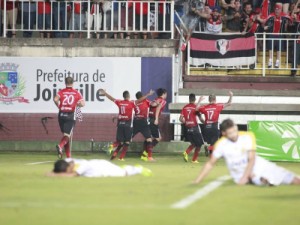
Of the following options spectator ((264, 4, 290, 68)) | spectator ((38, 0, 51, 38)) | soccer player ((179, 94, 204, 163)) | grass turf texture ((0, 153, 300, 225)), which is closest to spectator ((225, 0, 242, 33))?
spectator ((264, 4, 290, 68))

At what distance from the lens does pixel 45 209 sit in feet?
42.5

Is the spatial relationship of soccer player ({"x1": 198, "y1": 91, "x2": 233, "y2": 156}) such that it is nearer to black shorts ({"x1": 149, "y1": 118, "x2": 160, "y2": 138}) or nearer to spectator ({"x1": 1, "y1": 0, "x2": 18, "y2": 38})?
black shorts ({"x1": 149, "y1": 118, "x2": 160, "y2": 138})

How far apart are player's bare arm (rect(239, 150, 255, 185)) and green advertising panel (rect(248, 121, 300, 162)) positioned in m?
11.8

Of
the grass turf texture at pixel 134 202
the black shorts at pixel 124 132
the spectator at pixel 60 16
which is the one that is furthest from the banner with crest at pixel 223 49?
the grass turf texture at pixel 134 202

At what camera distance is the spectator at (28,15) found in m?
31.7

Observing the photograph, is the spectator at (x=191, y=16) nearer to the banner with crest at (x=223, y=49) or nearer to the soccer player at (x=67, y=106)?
the banner with crest at (x=223, y=49)

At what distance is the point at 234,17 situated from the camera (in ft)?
106

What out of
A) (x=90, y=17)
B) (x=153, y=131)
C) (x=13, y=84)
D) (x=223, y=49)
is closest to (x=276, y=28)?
(x=223, y=49)

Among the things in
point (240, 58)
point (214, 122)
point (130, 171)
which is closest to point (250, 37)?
point (240, 58)

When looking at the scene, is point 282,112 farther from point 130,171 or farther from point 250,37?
point 130,171

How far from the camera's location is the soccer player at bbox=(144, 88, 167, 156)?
2884cm

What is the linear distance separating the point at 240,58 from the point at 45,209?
64.2 ft

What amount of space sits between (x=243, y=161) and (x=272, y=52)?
16.2 metres

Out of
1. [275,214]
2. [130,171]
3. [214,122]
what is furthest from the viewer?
[214,122]
